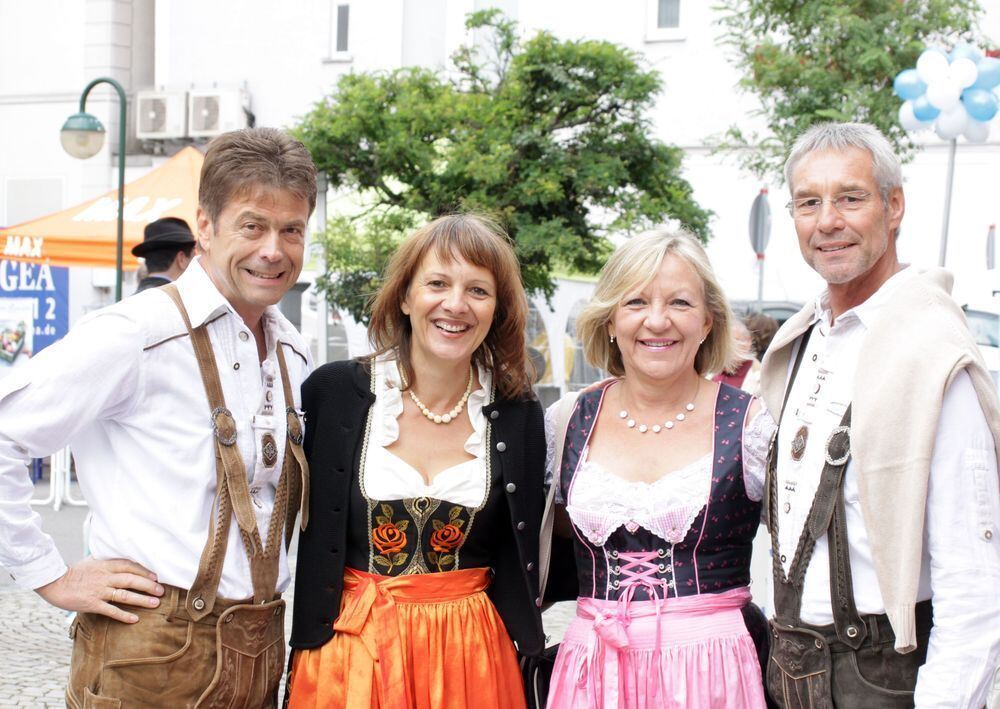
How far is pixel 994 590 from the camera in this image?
2.08 m

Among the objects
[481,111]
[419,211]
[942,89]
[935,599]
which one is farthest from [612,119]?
[935,599]

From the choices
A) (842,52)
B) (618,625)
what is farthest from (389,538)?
(842,52)

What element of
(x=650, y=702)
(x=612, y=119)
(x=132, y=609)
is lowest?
(x=650, y=702)

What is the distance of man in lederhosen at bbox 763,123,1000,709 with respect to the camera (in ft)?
6.86

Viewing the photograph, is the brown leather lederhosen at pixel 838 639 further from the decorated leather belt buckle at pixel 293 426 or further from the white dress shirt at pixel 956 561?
the decorated leather belt buckle at pixel 293 426

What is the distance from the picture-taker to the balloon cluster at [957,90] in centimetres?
757

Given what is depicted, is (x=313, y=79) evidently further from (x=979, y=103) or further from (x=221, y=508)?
(x=221, y=508)

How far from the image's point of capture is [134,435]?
2250mm

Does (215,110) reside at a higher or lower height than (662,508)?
higher

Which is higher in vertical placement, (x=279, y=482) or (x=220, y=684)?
(x=279, y=482)

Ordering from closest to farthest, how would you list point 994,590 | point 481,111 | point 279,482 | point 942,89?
point 994,590
point 279,482
point 942,89
point 481,111

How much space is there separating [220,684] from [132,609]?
0.24 m

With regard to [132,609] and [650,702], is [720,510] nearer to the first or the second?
[650,702]

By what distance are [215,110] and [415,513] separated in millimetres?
13375
